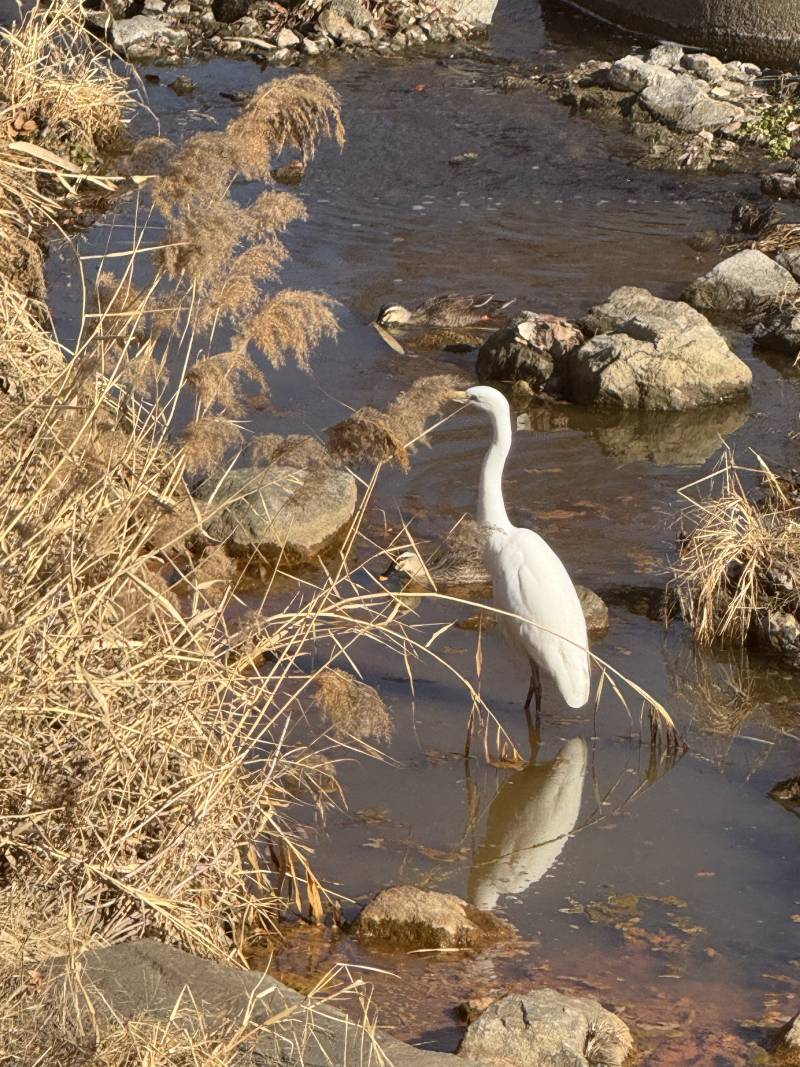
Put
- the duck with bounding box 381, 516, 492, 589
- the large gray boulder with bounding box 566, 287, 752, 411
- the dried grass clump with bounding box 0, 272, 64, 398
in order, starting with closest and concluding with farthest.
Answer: the dried grass clump with bounding box 0, 272, 64, 398
the duck with bounding box 381, 516, 492, 589
the large gray boulder with bounding box 566, 287, 752, 411

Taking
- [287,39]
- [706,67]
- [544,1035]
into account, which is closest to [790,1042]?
[544,1035]

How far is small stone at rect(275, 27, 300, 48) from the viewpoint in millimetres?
16828

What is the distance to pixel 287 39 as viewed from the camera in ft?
55.3

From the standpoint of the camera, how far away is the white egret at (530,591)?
658 cm

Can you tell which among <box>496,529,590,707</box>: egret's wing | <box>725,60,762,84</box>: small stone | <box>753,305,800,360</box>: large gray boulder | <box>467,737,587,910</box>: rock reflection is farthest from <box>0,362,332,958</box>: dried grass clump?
<box>725,60,762,84</box>: small stone

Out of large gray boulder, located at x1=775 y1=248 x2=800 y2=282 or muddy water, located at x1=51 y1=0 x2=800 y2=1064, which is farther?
large gray boulder, located at x1=775 y1=248 x2=800 y2=282

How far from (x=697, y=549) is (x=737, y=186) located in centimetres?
761

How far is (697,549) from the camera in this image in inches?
285

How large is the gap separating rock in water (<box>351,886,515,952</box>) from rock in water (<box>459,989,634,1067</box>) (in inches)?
25.7

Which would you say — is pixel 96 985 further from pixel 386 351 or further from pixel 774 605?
pixel 386 351

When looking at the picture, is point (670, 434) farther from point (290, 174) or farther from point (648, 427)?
point (290, 174)

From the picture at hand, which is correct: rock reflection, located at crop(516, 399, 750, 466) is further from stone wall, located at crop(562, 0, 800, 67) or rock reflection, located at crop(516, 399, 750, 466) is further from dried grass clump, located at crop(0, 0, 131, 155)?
stone wall, located at crop(562, 0, 800, 67)

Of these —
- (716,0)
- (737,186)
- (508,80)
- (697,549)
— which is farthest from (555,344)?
(716,0)

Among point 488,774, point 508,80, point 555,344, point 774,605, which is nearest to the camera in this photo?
point 488,774
